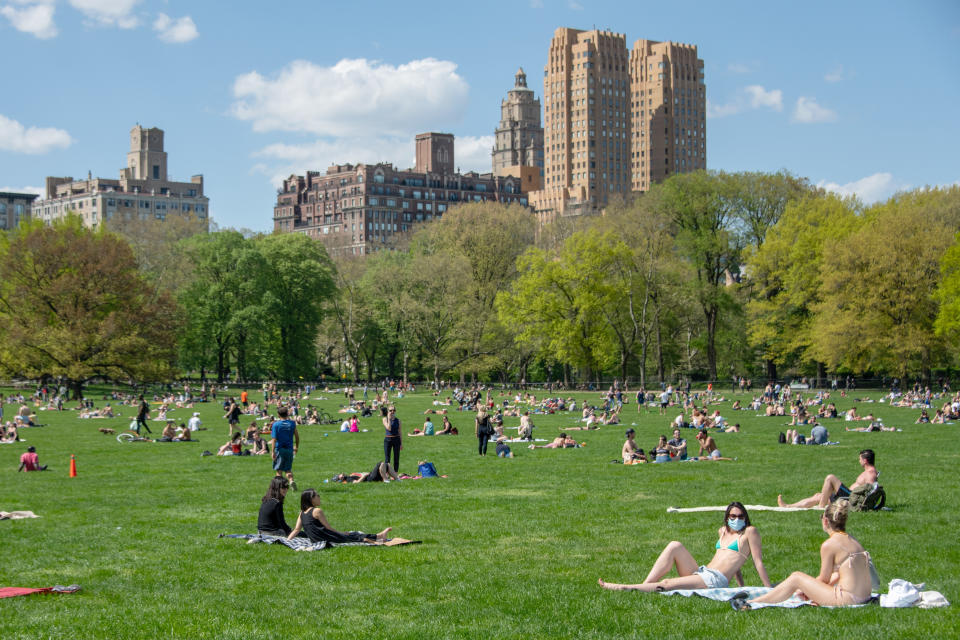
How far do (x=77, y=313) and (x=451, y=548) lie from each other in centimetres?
5438

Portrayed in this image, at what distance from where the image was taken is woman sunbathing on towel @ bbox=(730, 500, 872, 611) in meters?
10.1

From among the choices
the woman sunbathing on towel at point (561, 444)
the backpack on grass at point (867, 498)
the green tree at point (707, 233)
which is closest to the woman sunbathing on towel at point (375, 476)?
the woman sunbathing on towel at point (561, 444)

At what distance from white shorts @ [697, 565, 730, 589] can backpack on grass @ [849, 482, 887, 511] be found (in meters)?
6.15

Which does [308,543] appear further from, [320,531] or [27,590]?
[27,590]

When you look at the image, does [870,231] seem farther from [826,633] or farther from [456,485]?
[826,633]

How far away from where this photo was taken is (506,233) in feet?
285

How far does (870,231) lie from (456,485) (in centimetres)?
4819

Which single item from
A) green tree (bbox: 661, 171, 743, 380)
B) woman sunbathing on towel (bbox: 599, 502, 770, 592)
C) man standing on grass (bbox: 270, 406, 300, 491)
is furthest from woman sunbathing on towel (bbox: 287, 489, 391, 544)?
green tree (bbox: 661, 171, 743, 380)

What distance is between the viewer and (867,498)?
1614 centimetres

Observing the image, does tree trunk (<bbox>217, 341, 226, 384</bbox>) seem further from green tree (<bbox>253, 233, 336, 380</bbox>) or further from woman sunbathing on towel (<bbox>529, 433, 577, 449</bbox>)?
woman sunbathing on towel (<bbox>529, 433, 577, 449</bbox>)

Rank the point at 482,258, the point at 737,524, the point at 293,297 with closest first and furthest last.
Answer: the point at 737,524 → the point at 293,297 → the point at 482,258

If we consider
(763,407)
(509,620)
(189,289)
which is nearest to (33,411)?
(189,289)

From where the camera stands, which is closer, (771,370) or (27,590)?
(27,590)

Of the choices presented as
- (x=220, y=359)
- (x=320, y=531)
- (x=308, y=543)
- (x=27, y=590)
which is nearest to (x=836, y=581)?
(x=320, y=531)
